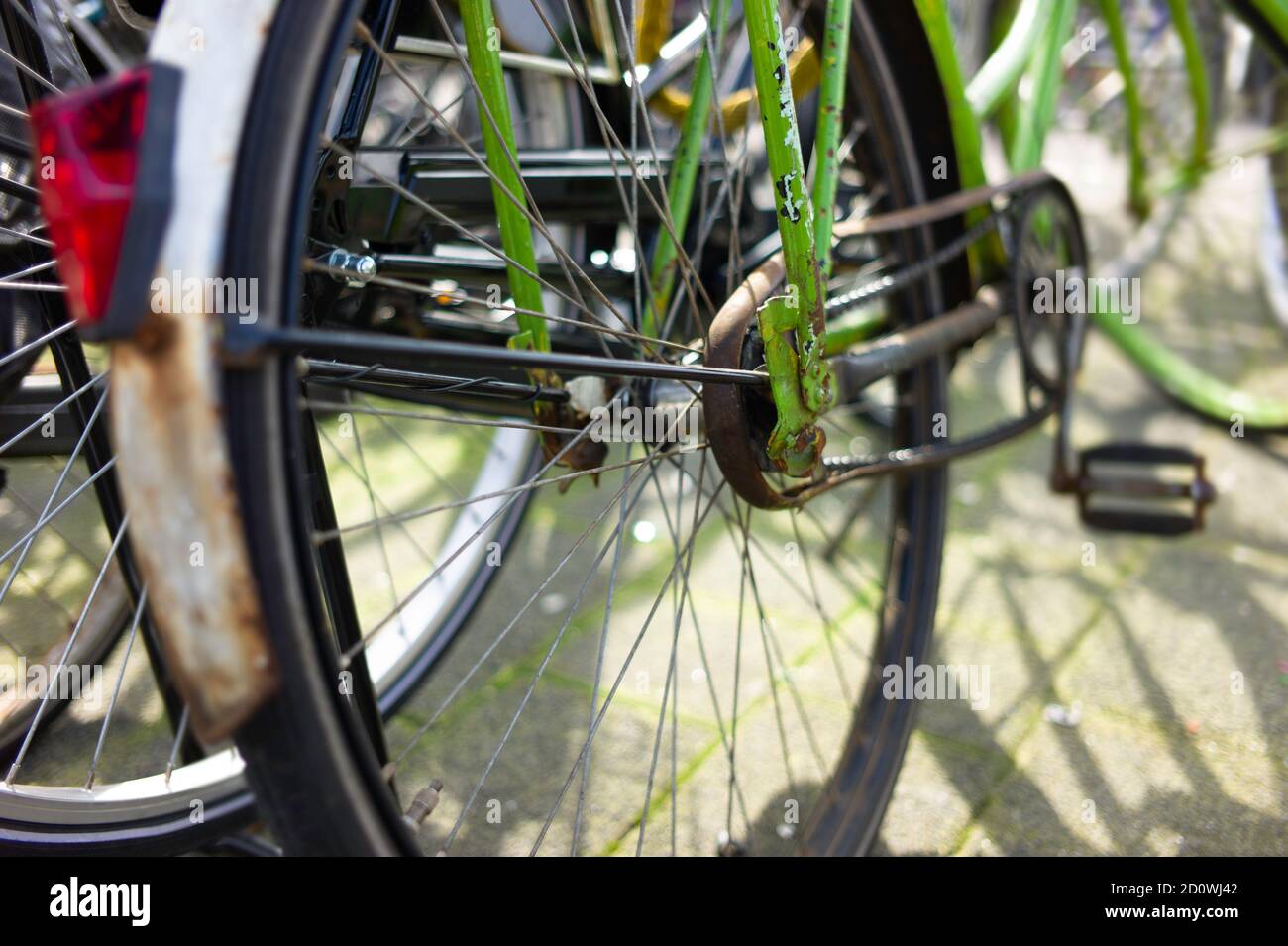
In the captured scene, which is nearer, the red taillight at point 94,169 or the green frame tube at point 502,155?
the red taillight at point 94,169

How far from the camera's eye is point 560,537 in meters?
2.38

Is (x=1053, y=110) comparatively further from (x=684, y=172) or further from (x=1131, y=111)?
(x=684, y=172)

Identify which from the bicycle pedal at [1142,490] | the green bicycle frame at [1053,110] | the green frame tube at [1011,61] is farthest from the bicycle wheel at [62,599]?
the bicycle pedal at [1142,490]

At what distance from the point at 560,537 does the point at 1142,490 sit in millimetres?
1200

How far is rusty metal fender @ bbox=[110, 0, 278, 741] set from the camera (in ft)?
2.21

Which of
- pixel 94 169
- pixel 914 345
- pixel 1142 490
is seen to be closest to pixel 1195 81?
pixel 1142 490

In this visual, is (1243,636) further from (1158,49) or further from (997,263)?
(1158,49)

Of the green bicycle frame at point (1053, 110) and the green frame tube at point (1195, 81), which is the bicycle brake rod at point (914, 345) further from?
the green frame tube at point (1195, 81)

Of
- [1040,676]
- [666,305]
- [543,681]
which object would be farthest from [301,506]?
[1040,676]

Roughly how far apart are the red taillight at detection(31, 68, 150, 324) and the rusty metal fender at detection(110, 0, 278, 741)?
3 cm

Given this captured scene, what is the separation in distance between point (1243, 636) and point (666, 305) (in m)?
1.23

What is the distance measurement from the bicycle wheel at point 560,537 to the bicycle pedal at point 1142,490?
0.43 meters

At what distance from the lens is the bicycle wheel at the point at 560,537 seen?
2.42 feet

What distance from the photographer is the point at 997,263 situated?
177cm
